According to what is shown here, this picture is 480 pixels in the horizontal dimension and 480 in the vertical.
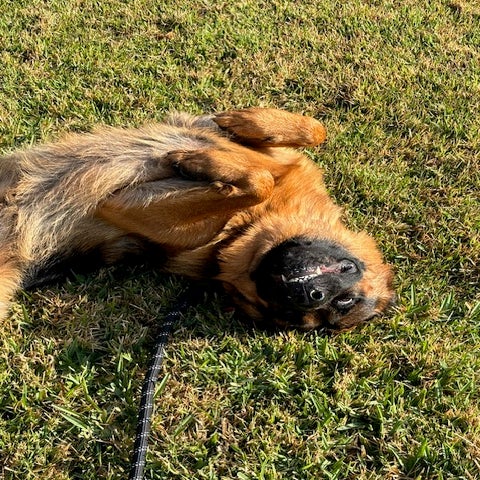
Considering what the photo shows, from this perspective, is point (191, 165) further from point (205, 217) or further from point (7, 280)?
point (7, 280)

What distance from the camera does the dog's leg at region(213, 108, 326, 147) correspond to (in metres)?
3.92

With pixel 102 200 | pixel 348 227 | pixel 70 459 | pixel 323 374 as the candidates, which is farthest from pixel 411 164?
pixel 70 459

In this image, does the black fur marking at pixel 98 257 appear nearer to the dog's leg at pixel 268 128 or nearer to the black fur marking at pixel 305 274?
the black fur marking at pixel 305 274

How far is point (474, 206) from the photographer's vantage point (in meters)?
4.50

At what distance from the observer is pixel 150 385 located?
10.7ft

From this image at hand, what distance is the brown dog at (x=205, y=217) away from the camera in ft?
11.8

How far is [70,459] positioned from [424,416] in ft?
7.05

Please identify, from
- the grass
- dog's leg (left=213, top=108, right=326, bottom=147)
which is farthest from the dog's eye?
dog's leg (left=213, top=108, right=326, bottom=147)

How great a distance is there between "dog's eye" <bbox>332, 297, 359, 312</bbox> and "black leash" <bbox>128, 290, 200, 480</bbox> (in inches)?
37.9

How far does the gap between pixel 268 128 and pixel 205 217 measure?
2.64 ft

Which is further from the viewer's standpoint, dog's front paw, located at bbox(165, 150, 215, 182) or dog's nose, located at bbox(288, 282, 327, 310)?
dog's front paw, located at bbox(165, 150, 215, 182)

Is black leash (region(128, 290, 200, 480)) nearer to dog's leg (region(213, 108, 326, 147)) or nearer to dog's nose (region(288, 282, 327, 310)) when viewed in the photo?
dog's nose (region(288, 282, 327, 310))

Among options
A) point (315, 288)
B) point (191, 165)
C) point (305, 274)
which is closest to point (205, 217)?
point (191, 165)

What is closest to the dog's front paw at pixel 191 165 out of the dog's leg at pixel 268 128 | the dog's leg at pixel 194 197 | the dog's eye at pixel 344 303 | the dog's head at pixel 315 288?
the dog's leg at pixel 194 197
